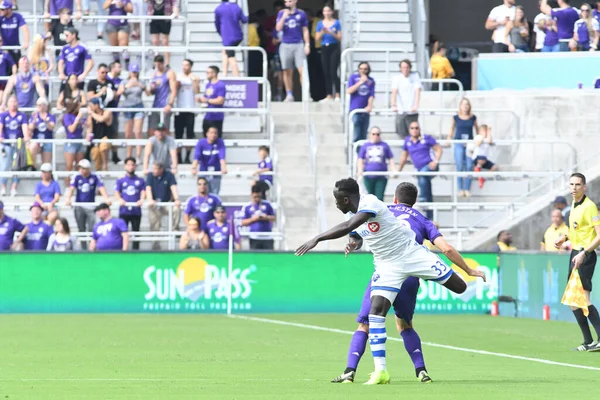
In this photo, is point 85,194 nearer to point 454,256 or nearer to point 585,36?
point 585,36

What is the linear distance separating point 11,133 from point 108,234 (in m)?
4.42

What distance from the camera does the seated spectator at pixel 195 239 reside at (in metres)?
27.0

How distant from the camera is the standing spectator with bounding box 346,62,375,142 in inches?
1206

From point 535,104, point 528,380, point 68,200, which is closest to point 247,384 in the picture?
point 528,380

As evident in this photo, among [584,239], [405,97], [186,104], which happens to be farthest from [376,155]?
[584,239]

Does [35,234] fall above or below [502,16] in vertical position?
below

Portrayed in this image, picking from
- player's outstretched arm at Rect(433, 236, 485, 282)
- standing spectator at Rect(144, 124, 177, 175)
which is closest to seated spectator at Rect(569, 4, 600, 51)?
standing spectator at Rect(144, 124, 177, 175)

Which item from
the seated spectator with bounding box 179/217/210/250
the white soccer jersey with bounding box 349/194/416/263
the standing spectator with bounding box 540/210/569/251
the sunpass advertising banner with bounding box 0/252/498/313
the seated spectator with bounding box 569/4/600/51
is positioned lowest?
the sunpass advertising banner with bounding box 0/252/498/313

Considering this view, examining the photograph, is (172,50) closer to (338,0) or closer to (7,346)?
(338,0)

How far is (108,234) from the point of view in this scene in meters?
26.9

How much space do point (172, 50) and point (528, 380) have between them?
67.3 feet

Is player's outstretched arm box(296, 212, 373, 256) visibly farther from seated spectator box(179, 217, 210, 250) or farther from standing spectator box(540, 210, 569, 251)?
seated spectator box(179, 217, 210, 250)

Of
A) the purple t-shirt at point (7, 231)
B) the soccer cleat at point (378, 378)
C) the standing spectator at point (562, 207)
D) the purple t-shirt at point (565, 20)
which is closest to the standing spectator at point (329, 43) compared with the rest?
the purple t-shirt at point (565, 20)

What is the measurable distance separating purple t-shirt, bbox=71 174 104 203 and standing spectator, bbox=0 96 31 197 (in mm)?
1859
